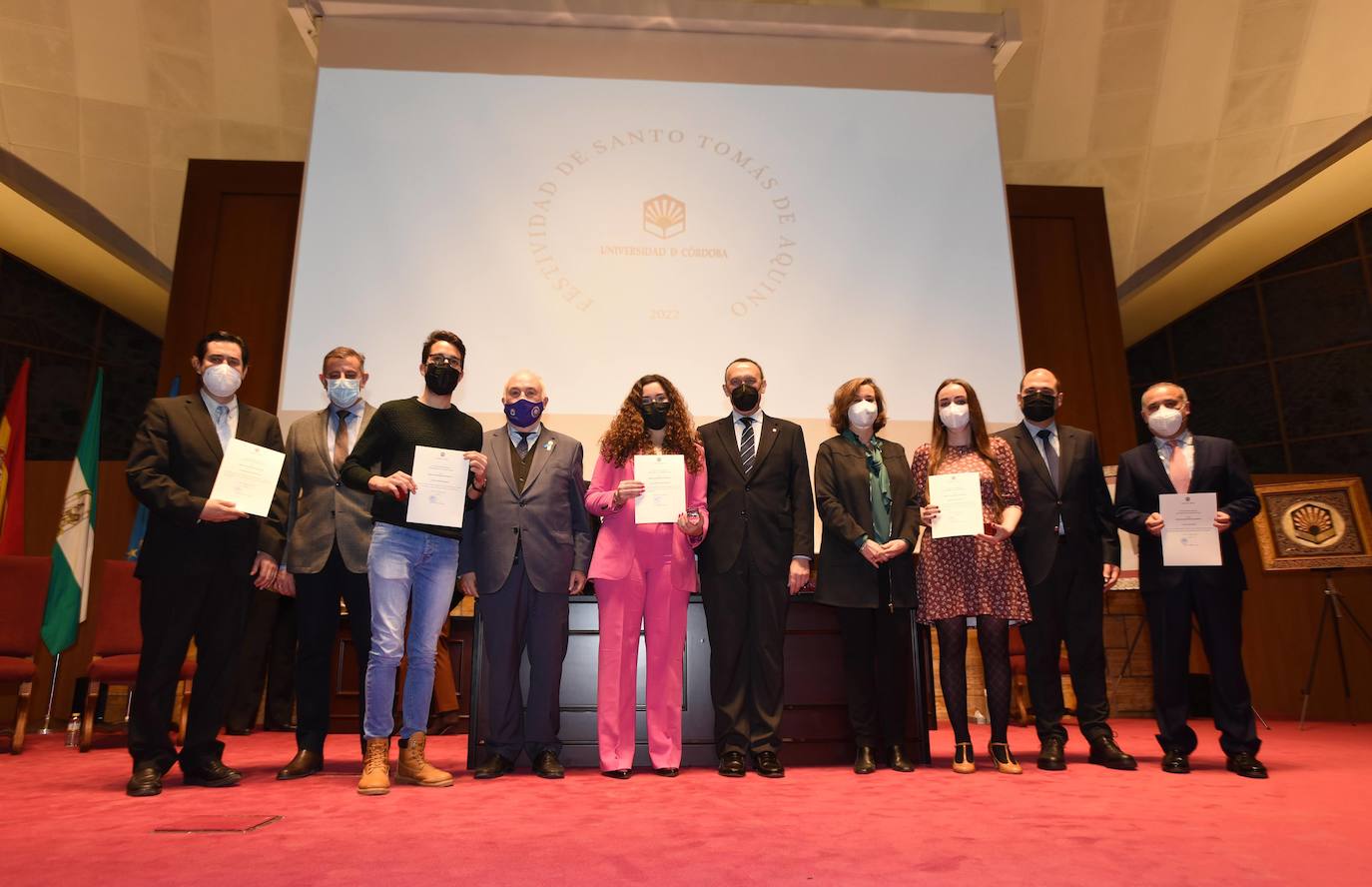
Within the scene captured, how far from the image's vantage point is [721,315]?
4953mm

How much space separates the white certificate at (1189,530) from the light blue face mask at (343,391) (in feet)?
9.87

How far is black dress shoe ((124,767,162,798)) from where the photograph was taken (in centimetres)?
269

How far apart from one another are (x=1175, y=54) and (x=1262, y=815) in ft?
20.1

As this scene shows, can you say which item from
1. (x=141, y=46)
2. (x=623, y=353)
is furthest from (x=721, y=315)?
(x=141, y=46)

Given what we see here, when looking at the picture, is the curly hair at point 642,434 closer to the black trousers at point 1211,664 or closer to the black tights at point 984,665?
the black tights at point 984,665

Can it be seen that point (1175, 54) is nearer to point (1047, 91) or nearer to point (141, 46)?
point (1047, 91)

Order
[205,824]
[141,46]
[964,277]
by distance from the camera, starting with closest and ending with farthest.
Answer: [205,824] < [964,277] < [141,46]

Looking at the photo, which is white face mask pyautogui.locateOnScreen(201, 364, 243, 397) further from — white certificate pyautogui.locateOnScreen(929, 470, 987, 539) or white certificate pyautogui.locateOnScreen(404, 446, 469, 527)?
white certificate pyautogui.locateOnScreen(929, 470, 987, 539)

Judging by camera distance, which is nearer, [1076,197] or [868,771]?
[868,771]

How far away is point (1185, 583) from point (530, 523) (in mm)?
Answer: 2410

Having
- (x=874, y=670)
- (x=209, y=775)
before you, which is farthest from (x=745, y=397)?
(x=209, y=775)

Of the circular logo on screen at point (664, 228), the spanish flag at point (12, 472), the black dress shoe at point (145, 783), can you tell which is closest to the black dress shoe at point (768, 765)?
the black dress shoe at point (145, 783)

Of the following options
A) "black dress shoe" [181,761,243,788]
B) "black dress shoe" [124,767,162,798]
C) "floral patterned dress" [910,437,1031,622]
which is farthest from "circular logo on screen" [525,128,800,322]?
→ "black dress shoe" [124,767,162,798]

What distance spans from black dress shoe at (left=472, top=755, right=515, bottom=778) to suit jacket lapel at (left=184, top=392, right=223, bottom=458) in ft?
4.60
